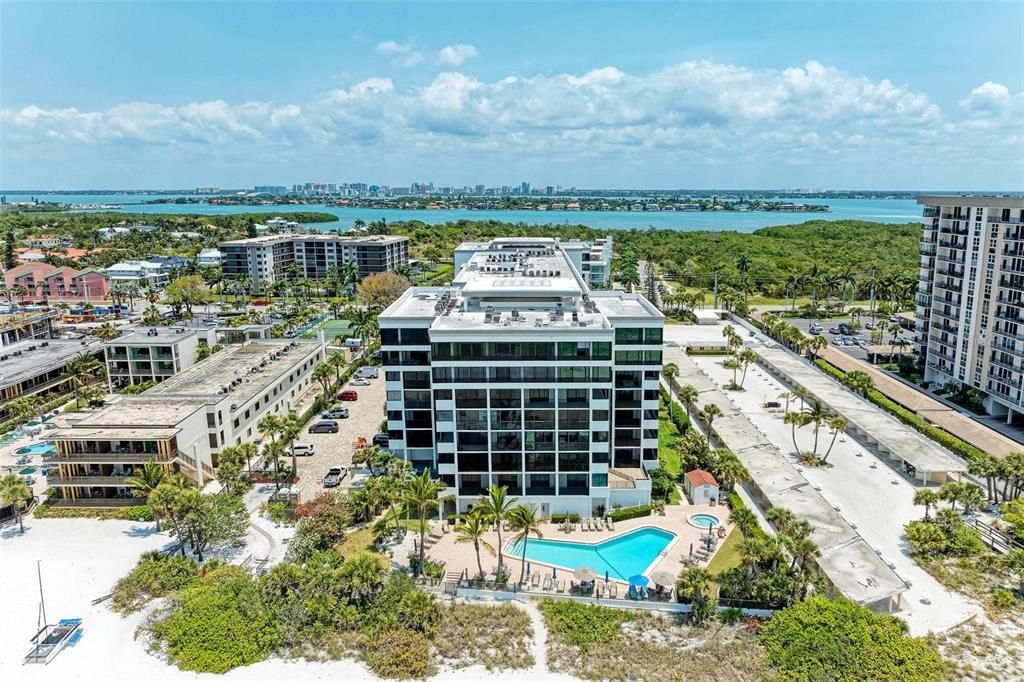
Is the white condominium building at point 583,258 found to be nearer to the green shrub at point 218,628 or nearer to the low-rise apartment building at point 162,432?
the low-rise apartment building at point 162,432

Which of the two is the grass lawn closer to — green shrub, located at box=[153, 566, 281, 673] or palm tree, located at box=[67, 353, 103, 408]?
green shrub, located at box=[153, 566, 281, 673]

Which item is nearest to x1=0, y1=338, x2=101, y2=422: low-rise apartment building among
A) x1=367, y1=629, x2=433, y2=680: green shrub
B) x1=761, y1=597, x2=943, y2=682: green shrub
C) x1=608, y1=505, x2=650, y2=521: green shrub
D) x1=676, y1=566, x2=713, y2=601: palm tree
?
x1=367, y1=629, x2=433, y2=680: green shrub

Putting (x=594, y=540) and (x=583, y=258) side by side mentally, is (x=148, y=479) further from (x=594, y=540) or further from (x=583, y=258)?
(x=583, y=258)

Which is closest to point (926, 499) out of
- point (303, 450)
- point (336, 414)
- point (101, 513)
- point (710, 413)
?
point (710, 413)

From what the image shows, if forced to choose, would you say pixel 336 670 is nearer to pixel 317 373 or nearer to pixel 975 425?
pixel 317 373

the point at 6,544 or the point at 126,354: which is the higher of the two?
the point at 126,354

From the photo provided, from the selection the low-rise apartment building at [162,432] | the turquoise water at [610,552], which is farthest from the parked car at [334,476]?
the turquoise water at [610,552]

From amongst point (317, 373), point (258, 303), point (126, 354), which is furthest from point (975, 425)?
point (258, 303)
